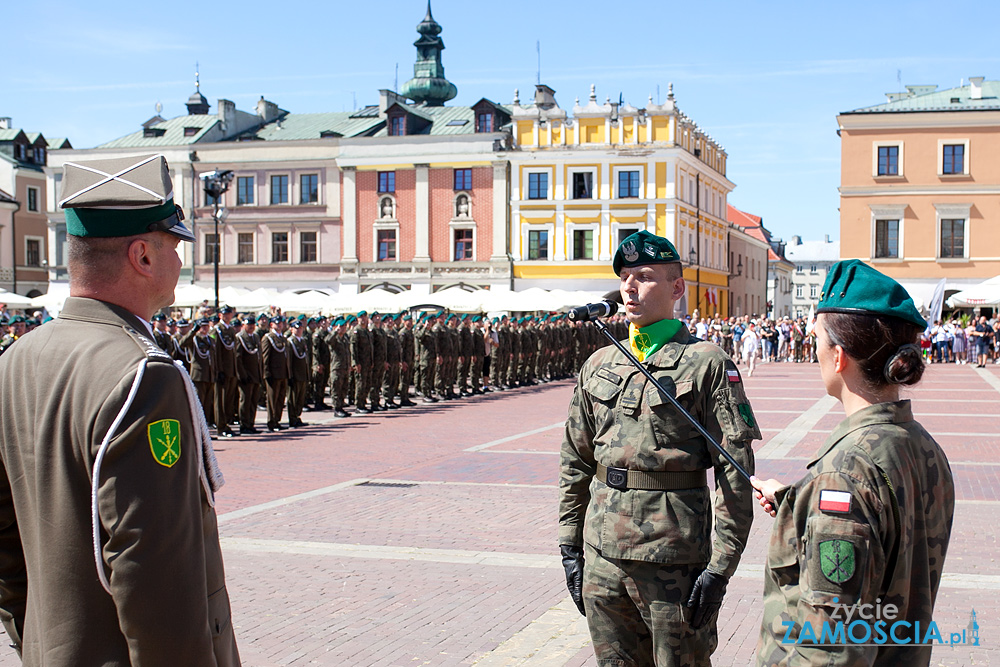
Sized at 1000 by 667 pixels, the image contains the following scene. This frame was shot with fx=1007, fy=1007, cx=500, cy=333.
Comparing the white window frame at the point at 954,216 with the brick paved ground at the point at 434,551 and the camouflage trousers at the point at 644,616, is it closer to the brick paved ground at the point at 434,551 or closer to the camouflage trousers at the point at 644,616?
the brick paved ground at the point at 434,551

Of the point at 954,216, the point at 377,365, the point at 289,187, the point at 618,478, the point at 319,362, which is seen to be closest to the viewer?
the point at 618,478

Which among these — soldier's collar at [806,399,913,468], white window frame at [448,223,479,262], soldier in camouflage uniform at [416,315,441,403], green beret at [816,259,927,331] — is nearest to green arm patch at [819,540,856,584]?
soldier's collar at [806,399,913,468]

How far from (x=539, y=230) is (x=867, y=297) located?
172 ft

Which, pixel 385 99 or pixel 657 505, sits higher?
pixel 385 99

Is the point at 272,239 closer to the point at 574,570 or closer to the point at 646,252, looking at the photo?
the point at 646,252

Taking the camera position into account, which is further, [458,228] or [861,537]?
[458,228]

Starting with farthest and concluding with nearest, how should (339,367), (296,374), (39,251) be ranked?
(39,251)
(339,367)
(296,374)

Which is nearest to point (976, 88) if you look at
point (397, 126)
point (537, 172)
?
point (537, 172)

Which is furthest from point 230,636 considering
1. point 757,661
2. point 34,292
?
point 34,292

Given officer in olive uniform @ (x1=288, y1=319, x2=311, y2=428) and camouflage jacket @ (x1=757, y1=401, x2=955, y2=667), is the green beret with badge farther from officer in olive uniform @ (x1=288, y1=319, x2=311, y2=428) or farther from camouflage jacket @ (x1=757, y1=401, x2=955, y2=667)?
officer in olive uniform @ (x1=288, y1=319, x2=311, y2=428)

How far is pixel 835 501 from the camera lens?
2279 millimetres

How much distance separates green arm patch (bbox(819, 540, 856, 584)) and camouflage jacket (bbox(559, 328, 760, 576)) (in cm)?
116

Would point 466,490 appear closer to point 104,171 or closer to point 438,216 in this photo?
point 104,171

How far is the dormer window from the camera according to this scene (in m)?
56.2
